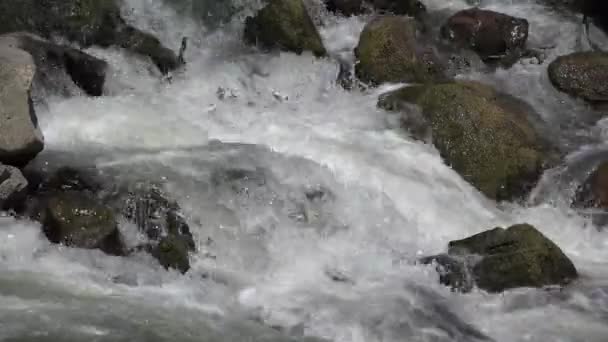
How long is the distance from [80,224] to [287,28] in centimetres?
421

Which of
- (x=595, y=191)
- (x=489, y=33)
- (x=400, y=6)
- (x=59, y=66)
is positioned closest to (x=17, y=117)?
(x=59, y=66)

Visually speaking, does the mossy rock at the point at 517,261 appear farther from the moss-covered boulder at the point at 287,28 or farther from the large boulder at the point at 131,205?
the moss-covered boulder at the point at 287,28

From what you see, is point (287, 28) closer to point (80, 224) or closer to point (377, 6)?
point (377, 6)

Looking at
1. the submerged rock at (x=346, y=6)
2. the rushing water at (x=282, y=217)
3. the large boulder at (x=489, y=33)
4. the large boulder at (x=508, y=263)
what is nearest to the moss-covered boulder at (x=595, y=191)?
the rushing water at (x=282, y=217)

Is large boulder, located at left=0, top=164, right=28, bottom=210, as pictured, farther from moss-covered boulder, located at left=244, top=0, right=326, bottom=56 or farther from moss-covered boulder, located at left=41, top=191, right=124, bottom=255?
moss-covered boulder, located at left=244, top=0, right=326, bottom=56

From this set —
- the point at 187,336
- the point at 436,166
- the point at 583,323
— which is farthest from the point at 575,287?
the point at 187,336

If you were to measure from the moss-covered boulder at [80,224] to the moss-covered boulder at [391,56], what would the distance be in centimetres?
400

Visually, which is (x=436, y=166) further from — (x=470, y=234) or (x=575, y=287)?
(x=575, y=287)

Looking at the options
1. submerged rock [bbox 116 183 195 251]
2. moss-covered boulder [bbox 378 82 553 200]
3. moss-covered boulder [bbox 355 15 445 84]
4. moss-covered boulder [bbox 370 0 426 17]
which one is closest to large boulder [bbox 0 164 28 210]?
submerged rock [bbox 116 183 195 251]

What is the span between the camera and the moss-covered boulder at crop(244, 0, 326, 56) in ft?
29.2

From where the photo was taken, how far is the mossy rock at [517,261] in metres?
5.72

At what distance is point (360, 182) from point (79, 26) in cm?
396

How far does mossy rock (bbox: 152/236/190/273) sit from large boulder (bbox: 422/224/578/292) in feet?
6.86

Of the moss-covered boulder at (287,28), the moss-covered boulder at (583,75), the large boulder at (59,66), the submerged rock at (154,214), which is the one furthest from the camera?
the moss-covered boulder at (287,28)
